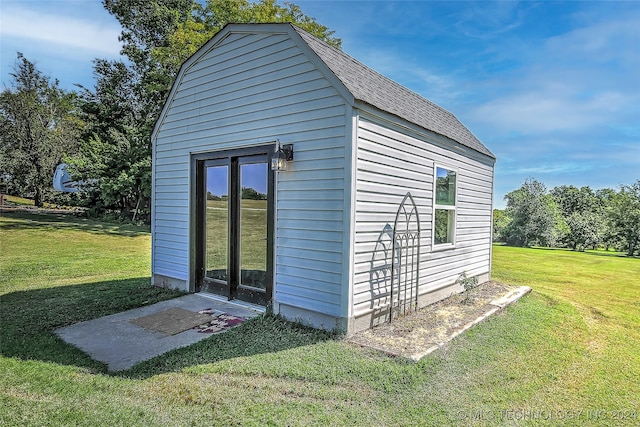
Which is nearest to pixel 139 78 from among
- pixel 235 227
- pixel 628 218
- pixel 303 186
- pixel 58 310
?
pixel 58 310

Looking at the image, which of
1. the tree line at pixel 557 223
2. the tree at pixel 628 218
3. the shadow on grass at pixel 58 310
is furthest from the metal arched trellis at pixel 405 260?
the tree line at pixel 557 223

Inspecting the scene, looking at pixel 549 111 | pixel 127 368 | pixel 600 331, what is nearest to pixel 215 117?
pixel 127 368

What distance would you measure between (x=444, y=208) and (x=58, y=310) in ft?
19.6

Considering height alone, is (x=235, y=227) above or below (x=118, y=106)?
below

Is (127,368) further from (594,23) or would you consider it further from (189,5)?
(189,5)

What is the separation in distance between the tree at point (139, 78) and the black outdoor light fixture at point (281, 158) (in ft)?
46.3

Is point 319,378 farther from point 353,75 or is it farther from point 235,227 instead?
point 353,75

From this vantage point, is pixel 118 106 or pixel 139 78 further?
pixel 139 78

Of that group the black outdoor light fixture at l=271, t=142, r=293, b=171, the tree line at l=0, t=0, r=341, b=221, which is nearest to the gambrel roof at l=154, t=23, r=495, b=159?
the black outdoor light fixture at l=271, t=142, r=293, b=171

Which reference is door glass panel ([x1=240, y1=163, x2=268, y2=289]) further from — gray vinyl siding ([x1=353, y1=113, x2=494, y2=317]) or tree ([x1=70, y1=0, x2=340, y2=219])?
tree ([x1=70, y1=0, x2=340, y2=219])

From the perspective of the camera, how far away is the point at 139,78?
20.7 meters

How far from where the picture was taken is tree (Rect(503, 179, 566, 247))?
Answer: 20.8 m

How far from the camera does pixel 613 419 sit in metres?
2.62

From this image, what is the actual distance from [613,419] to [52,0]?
30.6ft
